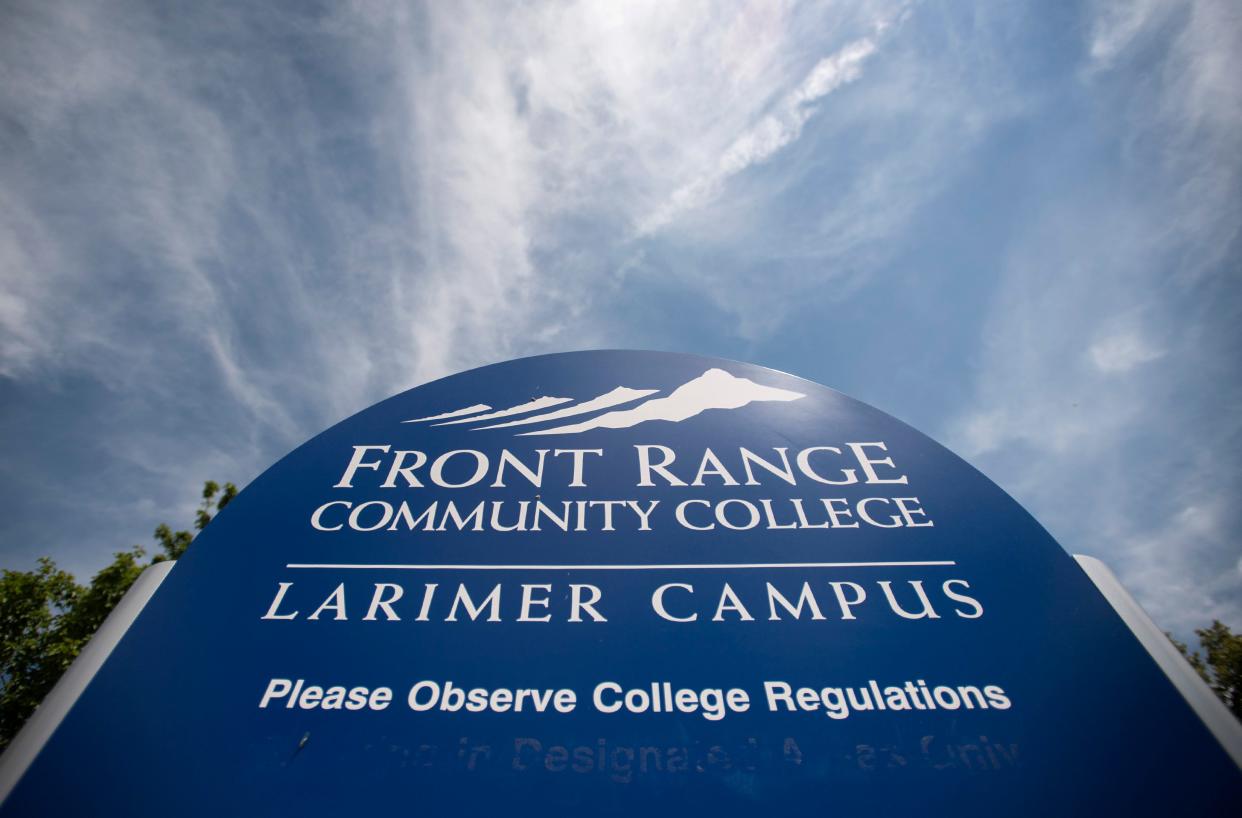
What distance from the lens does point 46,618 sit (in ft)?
47.7

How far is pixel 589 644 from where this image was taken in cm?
294

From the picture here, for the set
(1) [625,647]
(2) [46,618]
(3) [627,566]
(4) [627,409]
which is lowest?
(1) [625,647]

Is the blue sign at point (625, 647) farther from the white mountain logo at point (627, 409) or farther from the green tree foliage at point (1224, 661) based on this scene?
the green tree foliage at point (1224, 661)

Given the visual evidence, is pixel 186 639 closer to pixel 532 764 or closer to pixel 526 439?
pixel 532 764

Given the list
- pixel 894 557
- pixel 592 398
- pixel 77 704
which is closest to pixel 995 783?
pixel 894 557

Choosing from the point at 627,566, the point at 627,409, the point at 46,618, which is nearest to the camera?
the point at 627,566

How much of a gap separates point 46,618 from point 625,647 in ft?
58.2

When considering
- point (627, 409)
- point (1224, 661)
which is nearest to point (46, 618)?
point (627, 409)

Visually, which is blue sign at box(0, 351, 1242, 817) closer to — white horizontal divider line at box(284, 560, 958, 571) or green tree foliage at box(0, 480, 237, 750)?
white horizontal divider line at box(284, 560, 958, 571)

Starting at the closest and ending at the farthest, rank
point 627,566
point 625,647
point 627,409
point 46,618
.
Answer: point 625,647 → point 627,566 → point 627,409 → point 46,618

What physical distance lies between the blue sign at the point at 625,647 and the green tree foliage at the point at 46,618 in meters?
12.3

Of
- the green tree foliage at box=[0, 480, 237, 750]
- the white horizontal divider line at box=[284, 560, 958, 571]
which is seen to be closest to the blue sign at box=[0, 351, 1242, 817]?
the white horizontal divider line at box=[284, 560, 958, 571]

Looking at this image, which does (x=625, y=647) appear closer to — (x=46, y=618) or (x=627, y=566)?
(x=627, y=566)

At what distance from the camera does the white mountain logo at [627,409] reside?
4113 mm
